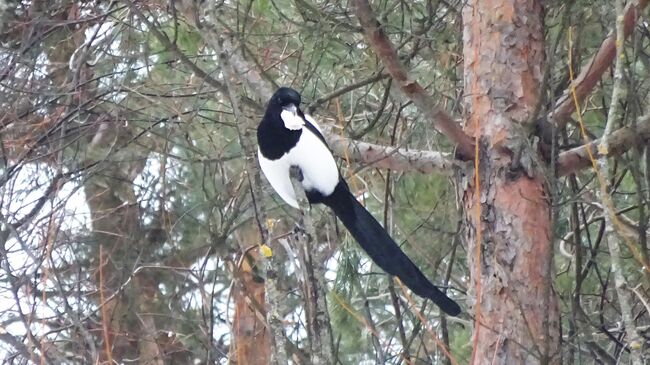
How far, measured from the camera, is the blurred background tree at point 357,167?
6.79 feet

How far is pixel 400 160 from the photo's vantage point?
99.5 inches

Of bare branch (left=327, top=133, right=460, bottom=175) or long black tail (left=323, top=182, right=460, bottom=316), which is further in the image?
bare branch (left=327, top=133, right=460, bottom=175)

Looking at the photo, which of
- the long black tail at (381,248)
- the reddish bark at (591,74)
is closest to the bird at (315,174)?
the long black tail at (381,248)

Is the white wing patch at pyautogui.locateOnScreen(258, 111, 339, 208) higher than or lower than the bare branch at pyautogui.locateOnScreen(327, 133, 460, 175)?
lower

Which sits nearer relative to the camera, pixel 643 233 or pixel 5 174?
pixel 643 233

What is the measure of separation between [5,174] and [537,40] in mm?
1585

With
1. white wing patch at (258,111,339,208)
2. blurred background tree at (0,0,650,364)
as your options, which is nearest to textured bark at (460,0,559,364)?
blurred background tree at (0,0,650,364)

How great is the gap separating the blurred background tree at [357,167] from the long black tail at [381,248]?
0.33ft

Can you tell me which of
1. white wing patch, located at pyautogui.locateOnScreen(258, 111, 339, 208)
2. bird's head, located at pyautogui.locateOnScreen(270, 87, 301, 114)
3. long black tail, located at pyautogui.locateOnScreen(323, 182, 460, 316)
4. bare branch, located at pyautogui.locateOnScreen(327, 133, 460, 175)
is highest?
bird's head, located at pyautogui.locateOnScreen(270, 87, 301, 114)

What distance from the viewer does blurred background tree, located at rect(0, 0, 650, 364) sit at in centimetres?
207

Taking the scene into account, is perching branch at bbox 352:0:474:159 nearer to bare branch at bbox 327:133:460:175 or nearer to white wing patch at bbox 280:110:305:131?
bare branch at bbox 327:133:460:175

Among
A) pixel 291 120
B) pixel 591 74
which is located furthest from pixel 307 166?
pixel 591 74

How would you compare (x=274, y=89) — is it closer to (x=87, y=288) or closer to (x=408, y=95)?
(x=408, y=95)

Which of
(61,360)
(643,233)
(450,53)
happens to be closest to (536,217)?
(643,233)
